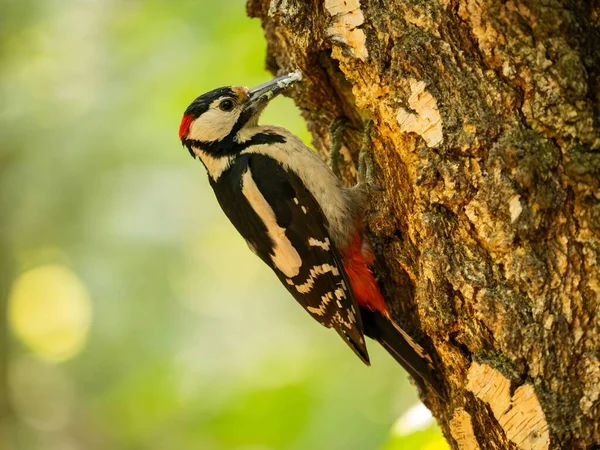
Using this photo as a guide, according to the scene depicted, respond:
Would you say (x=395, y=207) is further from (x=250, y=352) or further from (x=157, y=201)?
(x=250, y=352)

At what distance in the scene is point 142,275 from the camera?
21.8 ft

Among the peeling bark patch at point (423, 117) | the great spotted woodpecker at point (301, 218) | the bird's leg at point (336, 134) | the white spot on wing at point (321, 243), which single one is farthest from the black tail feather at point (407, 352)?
the peeling bark patch at point (423, 117)

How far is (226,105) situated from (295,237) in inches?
26.9

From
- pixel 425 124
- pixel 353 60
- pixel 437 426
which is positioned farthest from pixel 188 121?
pixel 437 426

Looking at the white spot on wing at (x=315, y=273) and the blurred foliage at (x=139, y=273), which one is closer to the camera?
the white spot on wing at (x=315, y=273)

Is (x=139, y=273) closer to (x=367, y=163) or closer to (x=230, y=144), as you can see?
(x=230, y=144)

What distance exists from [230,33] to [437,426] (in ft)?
7.32

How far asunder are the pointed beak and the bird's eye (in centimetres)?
8

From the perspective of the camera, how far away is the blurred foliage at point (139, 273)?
4465mm

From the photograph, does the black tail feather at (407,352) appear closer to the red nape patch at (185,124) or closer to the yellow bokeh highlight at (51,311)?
the red nape patch at (185,124)

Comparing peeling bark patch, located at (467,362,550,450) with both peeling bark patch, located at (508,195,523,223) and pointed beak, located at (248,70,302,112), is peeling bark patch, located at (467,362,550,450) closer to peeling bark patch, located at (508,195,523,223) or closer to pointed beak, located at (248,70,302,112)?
peeling bark patch, located at (508,195,523,223)

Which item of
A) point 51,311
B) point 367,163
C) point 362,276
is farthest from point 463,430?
point 51,311

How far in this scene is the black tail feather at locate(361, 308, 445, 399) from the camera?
2639mm

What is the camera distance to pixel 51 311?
21.1 ft
